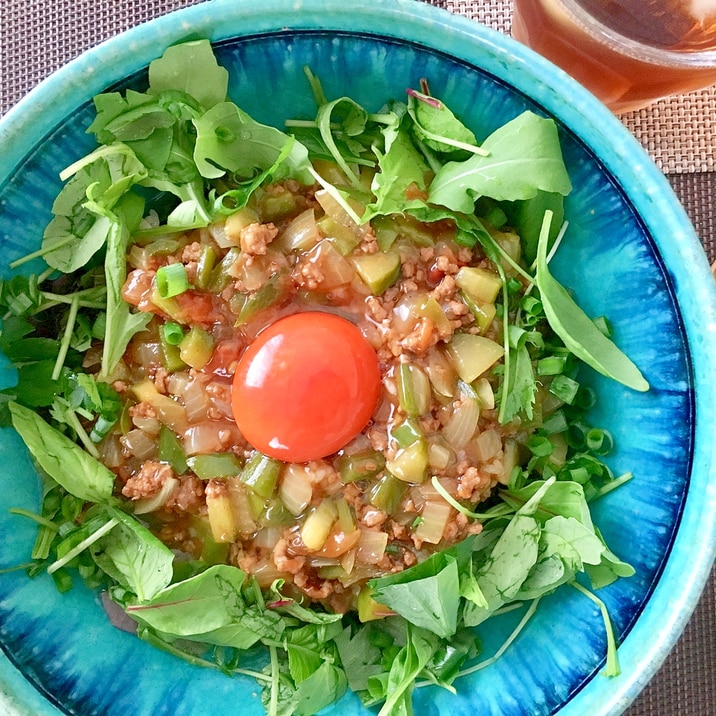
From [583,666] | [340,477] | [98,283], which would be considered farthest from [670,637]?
[98,283]

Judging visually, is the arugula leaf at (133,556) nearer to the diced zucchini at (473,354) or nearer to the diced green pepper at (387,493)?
the diced green pepper at (387,493)

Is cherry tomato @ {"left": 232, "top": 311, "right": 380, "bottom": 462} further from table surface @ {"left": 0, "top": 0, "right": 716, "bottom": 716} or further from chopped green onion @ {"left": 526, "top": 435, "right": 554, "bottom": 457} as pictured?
table surface @ {"left": 0, "top": 0, "right": 716, "bottom": 716}

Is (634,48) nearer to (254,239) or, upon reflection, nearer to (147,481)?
(254,239)

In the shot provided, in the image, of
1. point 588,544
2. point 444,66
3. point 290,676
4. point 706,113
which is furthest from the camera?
point 706,113

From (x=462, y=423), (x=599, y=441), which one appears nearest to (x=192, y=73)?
(x=462, y=423)

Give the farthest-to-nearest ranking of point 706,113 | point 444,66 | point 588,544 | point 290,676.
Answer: point 706,113 → point 290,676 → point 444,66 → point 588,544

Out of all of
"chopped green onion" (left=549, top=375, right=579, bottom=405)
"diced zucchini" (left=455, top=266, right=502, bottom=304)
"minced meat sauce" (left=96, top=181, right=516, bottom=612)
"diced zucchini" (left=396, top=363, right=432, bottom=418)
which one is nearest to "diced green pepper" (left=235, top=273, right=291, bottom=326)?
"minced meat sauce" (left=96, top=181, right=516, bottom=612)

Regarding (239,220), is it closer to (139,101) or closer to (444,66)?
(139,101)
